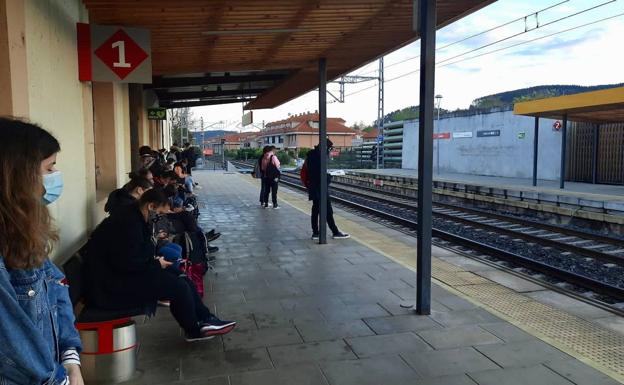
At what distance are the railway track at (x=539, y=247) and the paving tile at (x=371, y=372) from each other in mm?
2740

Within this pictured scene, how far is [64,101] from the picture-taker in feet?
14.7

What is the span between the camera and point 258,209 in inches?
516

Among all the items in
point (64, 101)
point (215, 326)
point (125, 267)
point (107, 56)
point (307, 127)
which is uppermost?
point (307, 127)

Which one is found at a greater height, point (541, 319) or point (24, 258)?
point (24, 258)

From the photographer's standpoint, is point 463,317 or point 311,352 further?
point 463,317

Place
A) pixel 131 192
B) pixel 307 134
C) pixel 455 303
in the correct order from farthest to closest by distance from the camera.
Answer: pixel 307 134, pixel 455 303, pixel 131 192

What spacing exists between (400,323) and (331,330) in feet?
2.12

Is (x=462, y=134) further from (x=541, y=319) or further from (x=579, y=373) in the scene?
(x=579, y=373)

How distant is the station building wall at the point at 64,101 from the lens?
3.17 m

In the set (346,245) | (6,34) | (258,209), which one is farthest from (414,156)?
(6,34)

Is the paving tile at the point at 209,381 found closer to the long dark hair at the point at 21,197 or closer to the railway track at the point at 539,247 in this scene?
the long dark hair at the point at 21,197

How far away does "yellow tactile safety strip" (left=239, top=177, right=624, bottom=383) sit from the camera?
12.5ft

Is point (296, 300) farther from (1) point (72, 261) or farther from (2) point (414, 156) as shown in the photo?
(2) point (414, 156)

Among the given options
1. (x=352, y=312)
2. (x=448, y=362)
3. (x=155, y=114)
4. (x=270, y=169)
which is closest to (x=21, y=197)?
(x=448, y=362)
